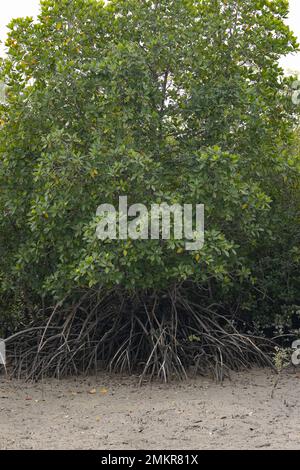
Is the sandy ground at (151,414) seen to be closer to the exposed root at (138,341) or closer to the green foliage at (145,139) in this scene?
the exposed root at (138,341)

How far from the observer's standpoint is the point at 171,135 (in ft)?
28.8

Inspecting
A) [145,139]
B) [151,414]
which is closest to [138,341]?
[151,414]

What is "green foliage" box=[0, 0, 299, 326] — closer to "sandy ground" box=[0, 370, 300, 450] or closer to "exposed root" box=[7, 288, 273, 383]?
"exposed root" box=[7, 288, 273, 383]

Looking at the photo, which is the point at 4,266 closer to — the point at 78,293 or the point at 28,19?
the point at 78,293

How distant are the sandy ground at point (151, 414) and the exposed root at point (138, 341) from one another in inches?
8.7

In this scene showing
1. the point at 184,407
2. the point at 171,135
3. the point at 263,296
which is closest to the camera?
the point at 184,407

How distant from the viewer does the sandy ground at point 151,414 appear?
6457 millimetres

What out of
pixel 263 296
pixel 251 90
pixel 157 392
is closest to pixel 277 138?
pixel 251 90

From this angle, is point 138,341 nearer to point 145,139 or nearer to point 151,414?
point 151,414

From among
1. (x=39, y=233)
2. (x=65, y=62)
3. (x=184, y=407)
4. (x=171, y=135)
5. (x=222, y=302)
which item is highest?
(x=65, y=62)

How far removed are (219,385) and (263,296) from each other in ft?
5.13

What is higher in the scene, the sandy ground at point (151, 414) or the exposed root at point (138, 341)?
the exposed root at point (138, 341)

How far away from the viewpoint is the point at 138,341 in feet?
29.7

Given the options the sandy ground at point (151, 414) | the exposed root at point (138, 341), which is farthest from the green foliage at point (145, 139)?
the sandy ground at point (151, 414)
